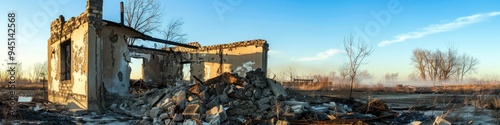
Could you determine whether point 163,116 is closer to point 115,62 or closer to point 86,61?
point 86,61

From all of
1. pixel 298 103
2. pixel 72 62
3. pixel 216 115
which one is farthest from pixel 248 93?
pixel 72 62

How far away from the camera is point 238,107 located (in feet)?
25.0

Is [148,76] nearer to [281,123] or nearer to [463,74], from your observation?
[281,123]

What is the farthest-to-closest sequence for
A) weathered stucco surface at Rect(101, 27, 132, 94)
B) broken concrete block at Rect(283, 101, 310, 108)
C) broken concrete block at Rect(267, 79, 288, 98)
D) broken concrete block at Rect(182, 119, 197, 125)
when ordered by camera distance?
weathered stucco surface at Rect(101, 27, 132, 94)
broken concrete block at Rect(267, 79, 288, 98)
broken concrete block at Rect(283, 101, 310, 108)
broken concrete block at Rect(182, 119, 197, 125)

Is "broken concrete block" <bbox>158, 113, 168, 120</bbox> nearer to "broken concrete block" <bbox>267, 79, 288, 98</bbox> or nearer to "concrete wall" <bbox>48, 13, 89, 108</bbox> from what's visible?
→ "broken concrete block" <bbox>267, 79, 288, 98</bbox>

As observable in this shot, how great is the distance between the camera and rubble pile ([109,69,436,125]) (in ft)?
22.4

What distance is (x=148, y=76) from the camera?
2041cm

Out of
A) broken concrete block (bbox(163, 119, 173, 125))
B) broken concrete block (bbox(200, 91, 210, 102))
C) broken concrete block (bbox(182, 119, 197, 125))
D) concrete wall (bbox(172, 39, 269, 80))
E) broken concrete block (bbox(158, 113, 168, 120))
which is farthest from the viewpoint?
concrete wall (bbox(172, 39, 269, 80))

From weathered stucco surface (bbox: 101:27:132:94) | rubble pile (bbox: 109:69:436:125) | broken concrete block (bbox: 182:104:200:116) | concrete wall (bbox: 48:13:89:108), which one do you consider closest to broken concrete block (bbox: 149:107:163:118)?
rubble pile (bbox: 109:69:436:125)

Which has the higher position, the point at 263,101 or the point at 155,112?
the point at 263,101

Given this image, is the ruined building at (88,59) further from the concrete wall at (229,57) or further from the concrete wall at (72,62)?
the concrete wall at (229,57)

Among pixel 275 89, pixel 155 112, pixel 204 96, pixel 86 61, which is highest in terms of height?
pixel 86 61

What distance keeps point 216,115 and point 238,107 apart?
38.2 inches

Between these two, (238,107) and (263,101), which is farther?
(263,101)
